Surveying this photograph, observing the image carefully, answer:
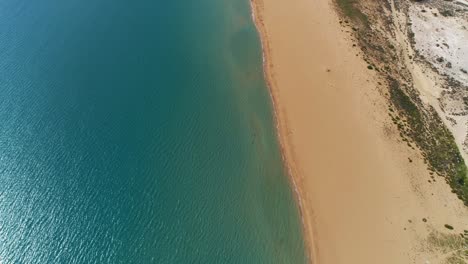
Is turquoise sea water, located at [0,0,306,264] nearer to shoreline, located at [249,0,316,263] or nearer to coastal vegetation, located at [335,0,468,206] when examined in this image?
shoreline, located at [249,0,316,263]

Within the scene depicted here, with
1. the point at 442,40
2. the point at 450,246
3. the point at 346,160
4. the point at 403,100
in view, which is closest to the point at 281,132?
the point at 346,160

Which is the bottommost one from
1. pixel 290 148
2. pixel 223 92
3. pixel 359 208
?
pixel 359 208

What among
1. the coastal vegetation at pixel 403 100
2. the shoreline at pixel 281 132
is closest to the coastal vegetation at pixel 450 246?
the coastal vegetation at pixel 403 100

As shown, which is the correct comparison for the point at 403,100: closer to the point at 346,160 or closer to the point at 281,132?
the point at 346,160

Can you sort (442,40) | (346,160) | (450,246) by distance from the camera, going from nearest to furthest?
(450,246), (346,160), (442,40)

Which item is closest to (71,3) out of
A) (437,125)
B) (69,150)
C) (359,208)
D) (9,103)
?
(9,103)

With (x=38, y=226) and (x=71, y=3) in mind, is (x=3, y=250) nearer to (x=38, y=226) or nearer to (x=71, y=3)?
(x=38, y=226)

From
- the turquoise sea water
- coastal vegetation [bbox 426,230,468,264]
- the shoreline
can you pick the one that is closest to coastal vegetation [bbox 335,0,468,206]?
A: coastal vegetation [bbox 426,230,468,264]
